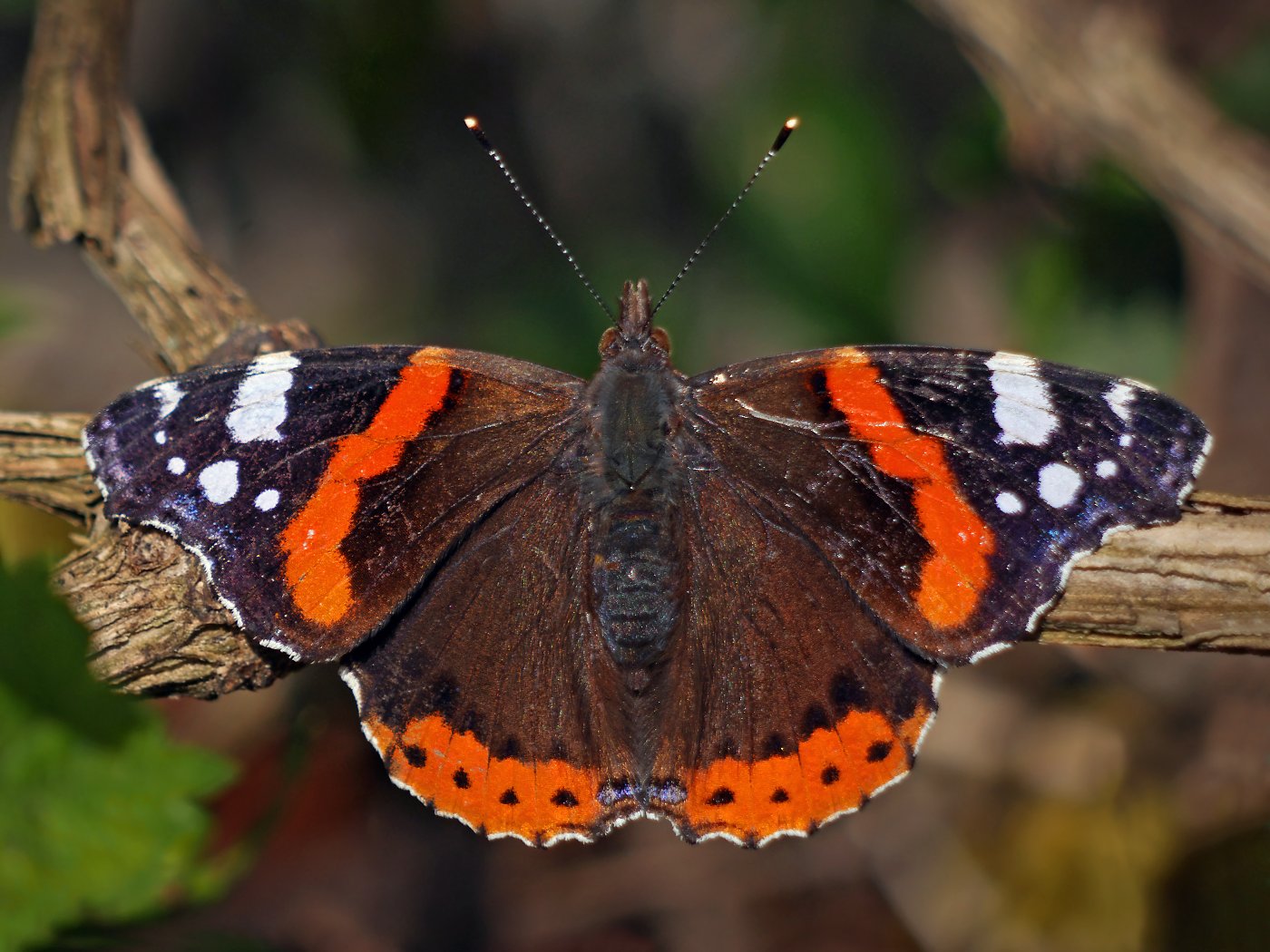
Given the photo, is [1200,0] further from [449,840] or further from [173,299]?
[449,840]

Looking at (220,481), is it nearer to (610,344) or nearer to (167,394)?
(167,394)

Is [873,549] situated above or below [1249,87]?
below

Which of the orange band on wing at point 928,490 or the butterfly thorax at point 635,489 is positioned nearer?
the orange band on wing at point 928,490

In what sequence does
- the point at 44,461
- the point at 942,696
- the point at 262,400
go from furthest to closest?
the point at 942,696 → the point at 44,461 → the point at 262,400

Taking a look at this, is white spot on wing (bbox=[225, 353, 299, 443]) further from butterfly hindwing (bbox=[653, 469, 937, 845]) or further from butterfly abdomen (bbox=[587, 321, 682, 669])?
butterfly hindwing (bbox=[653, 469, 937, 845])

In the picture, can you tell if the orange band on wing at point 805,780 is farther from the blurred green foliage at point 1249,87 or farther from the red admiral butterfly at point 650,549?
the blurred green foliage at point 1249,87

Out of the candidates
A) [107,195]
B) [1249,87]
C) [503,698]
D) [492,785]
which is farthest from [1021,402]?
[107,195]

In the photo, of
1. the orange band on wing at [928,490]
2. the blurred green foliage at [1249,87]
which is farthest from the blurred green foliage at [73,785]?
the blurred green foliage at [1249,87]
